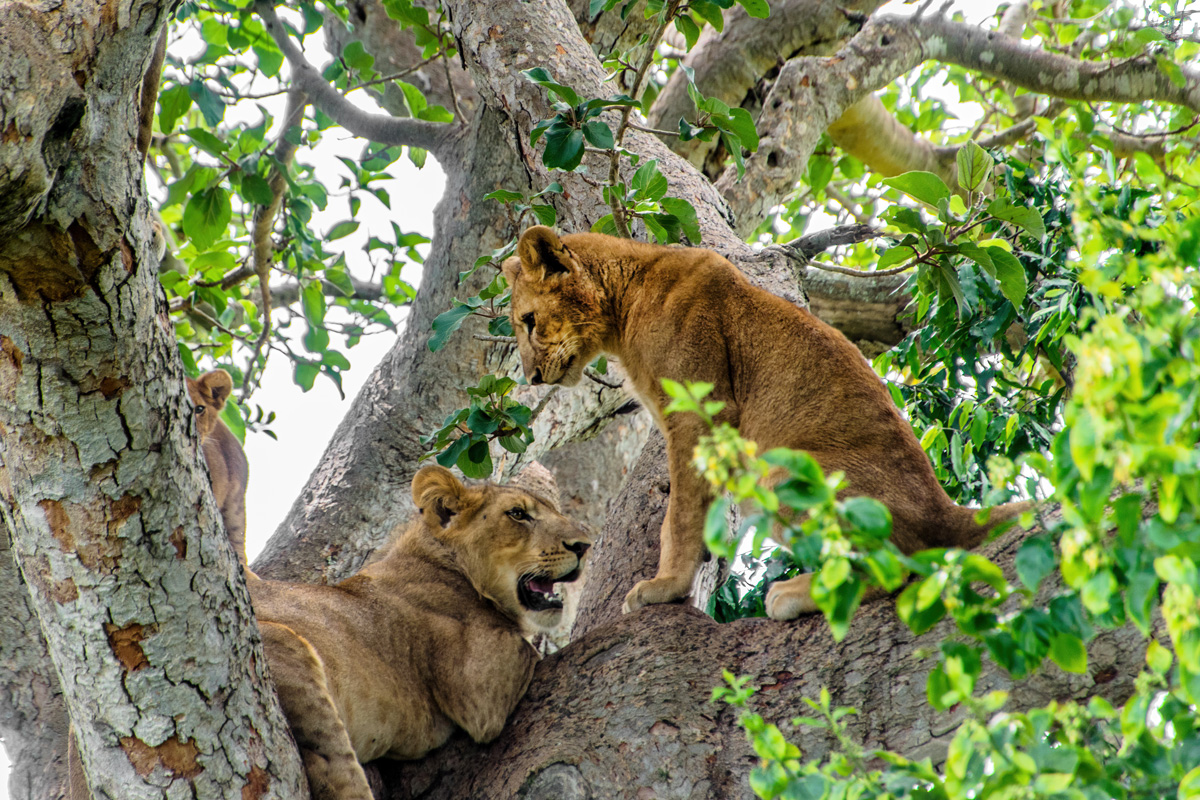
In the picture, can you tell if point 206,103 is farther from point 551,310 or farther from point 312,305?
point 551,310

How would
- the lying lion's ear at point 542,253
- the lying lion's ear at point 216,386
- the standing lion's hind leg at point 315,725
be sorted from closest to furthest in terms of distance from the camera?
the standing lion's hind leg at point 315,725 < the lying lion's ear at point 542,253 < the lying lion's ear at point 216,386

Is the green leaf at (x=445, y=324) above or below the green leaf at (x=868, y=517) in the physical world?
above

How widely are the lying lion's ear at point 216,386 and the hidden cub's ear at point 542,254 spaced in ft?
5.22

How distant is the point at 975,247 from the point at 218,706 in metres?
2.58

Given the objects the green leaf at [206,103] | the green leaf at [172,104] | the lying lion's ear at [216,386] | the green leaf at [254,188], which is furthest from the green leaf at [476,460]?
the green leaf at [172,104]

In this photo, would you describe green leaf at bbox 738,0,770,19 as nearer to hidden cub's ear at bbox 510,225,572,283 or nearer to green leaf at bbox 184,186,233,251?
hidden cub's ear at bbox 510,225,572,283

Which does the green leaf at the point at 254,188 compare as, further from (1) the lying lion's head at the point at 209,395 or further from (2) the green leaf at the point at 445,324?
(2) the green leaf at the point at 445,324

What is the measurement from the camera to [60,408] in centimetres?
224

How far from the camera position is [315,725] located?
8.96 ft

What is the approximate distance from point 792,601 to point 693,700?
44cm

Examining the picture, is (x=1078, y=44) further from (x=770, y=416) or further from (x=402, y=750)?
(x=402, y=750)

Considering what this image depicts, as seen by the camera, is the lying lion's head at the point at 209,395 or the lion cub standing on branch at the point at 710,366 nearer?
the lion cub standing on branch at the point at 710,366

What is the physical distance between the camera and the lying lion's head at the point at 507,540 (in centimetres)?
376

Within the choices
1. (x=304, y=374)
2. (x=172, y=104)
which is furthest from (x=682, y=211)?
(x=172, y=104)
